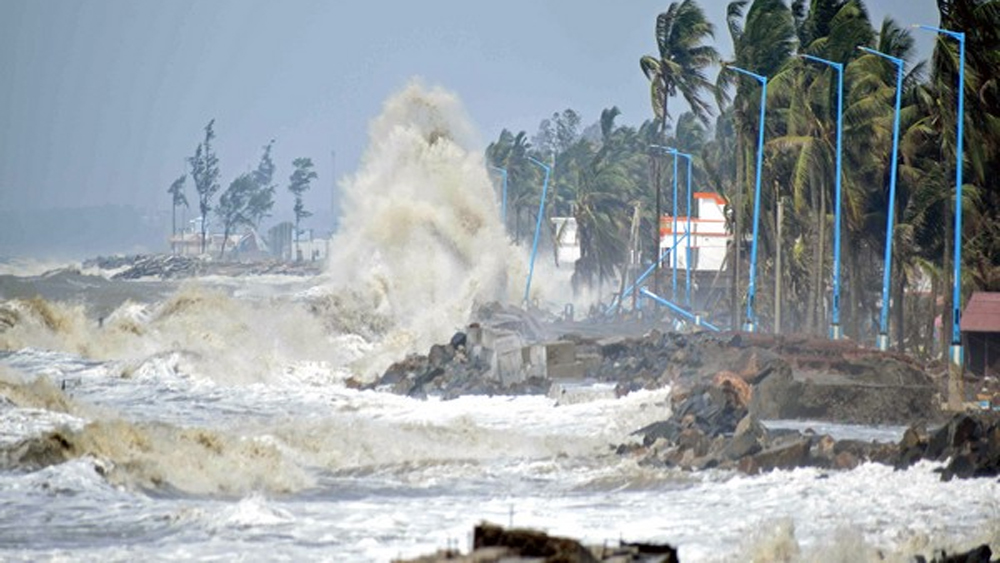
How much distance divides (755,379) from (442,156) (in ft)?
147

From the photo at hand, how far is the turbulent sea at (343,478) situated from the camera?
54.7 feet

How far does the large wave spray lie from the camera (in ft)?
214

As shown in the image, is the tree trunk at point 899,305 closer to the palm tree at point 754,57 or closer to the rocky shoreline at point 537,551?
the palm tree at point 754,57

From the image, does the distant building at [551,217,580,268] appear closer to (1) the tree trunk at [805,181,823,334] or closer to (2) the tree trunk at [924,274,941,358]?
(1) the tree trunk at [805,181,823,334]

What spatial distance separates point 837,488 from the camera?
2000 centimetres

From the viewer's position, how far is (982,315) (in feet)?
122

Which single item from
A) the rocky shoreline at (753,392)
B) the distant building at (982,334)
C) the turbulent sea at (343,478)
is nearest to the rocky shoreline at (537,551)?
the turbulent sea at (343,478)

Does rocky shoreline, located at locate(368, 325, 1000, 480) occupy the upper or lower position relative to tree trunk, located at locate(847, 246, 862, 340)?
lower

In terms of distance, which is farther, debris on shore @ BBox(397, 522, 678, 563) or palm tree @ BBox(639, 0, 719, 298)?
palm tree @ BBox(639, 0, 719, 298)

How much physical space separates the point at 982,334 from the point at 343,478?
64.0 ft

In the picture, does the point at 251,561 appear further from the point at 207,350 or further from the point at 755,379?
the point at 207,350

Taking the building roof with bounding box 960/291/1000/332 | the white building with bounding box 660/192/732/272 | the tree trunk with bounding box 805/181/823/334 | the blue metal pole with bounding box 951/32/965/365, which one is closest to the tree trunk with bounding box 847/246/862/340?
the tree trunk with bounding box 805/181/823/334

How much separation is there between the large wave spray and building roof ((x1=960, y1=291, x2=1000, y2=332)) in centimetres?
2554

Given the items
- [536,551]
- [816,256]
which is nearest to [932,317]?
[816,256]
